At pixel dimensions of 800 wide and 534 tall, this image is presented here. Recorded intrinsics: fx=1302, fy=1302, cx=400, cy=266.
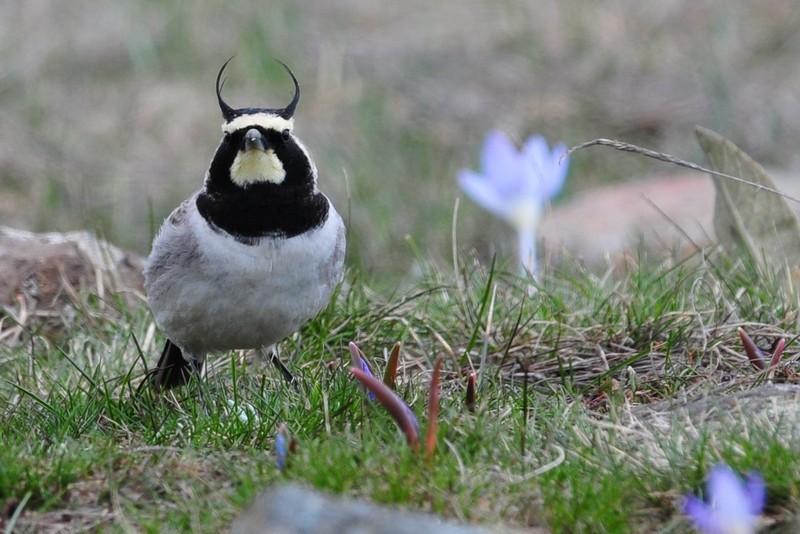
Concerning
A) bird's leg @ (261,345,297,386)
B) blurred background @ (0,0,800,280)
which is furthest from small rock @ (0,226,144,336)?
blurred background @ (0,0,800,280)

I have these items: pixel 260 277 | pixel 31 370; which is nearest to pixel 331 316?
pixel 260 277

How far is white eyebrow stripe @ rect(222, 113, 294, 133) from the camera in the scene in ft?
14.2

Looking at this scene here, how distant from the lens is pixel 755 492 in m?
3.12

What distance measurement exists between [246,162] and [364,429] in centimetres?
109

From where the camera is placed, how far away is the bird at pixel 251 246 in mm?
4387

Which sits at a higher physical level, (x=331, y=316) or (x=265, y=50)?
(x=265, y=50)

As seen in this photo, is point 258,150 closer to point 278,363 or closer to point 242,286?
point 242,286

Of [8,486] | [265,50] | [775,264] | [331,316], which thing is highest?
[265,50]

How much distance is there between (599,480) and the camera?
11.2 feet

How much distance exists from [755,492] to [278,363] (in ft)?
6.47

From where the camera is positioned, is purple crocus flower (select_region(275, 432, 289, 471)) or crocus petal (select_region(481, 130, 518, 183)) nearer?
purple crocus flower (select_region(275, 432, 289, 471))

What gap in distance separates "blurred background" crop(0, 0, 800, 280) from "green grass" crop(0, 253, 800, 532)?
3661mm

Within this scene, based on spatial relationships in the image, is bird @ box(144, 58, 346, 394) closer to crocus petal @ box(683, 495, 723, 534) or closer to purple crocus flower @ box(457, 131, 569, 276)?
purple crocus flower @ box(457, 131, 569, 276)

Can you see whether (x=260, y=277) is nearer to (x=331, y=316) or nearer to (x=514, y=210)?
(x=331, y=316)
